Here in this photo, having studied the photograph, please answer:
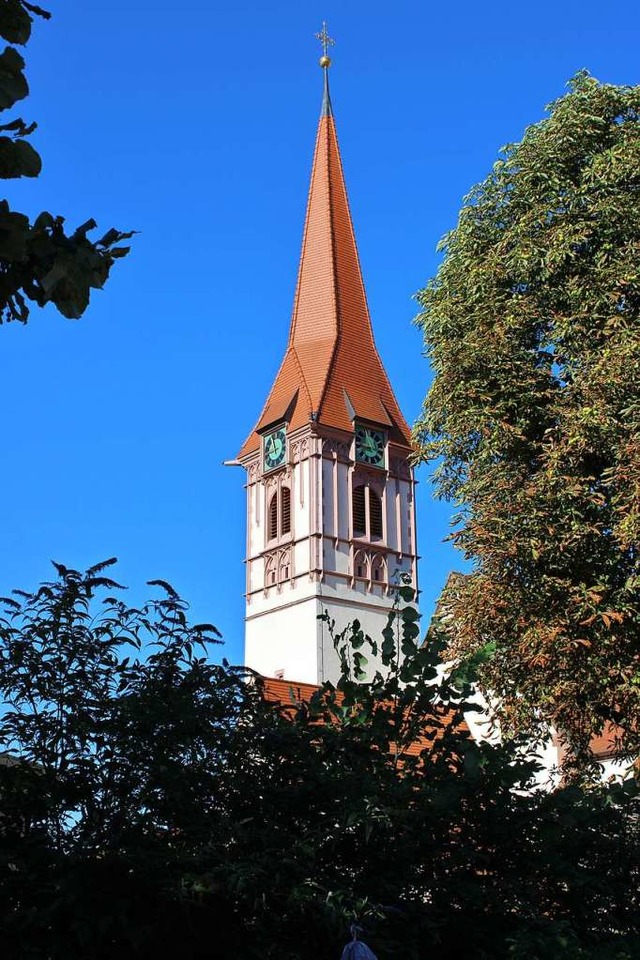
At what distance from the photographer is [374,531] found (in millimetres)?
51562

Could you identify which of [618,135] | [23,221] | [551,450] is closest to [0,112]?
[23,221]

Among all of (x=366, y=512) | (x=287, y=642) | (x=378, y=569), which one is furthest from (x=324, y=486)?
(x=287, y=642)

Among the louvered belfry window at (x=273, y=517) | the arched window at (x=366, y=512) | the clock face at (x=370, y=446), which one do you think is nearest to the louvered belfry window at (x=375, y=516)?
the arched window at (x=366, y=512)

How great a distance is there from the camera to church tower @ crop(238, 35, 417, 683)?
48.7 meters

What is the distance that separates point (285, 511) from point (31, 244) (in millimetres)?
47647

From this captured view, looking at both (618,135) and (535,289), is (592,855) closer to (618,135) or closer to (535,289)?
(535,289)

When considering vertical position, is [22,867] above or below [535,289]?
below

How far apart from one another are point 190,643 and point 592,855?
337 cm

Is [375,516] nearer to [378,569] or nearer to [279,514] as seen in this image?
[378,569]

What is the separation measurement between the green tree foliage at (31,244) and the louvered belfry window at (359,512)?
154 ft

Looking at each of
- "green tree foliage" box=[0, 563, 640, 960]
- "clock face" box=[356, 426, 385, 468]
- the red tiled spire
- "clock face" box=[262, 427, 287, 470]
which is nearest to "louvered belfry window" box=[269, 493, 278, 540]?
"clock face" box=[262, 427, 287, 470]

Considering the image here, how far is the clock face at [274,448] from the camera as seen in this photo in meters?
52.3

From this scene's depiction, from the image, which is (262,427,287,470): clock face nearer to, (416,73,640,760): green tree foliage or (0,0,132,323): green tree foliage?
(416,73,640,760): green tree foliage

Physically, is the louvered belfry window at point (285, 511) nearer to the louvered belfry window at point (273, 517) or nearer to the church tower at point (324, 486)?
the church tower at point (324, 486)
